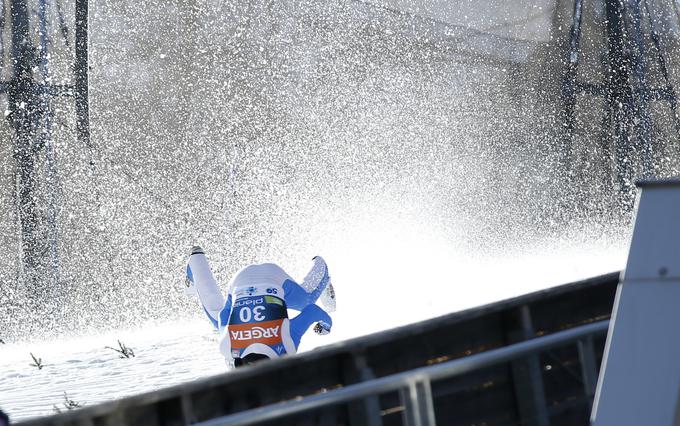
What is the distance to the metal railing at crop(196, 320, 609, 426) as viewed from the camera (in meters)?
2.43

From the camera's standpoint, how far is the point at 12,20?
1594 centimetres

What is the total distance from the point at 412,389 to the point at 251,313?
116 inches

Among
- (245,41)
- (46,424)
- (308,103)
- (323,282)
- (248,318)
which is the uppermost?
(245,41)

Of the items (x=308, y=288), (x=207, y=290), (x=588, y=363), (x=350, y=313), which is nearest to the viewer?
(x=588, y=363)

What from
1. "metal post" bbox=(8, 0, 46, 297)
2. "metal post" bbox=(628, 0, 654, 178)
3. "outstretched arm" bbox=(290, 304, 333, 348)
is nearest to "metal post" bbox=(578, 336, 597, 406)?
"outstretched arm" bbox=(290, 304, 333, 348)

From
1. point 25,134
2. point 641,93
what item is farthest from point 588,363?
point 641,93

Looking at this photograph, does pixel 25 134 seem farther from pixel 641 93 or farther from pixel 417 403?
pixel 417 403

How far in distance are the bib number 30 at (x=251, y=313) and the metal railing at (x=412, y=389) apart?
2.76 metres

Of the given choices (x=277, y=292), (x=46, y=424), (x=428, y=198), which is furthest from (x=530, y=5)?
(x=46, y=424)

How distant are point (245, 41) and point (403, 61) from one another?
2692mm

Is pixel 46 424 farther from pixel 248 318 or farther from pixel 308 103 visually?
pixel 308 103

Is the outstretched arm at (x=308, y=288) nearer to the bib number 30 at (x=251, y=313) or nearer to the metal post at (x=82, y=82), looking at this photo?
the bib number 30 at (x=251, y=313)

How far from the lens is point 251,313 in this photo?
5492 mm

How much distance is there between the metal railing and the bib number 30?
2.76 metres
